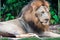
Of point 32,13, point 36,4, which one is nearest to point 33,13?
point 32,13

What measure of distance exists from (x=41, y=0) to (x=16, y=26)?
18.5 inches

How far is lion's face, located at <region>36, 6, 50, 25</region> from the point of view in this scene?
3455 mm

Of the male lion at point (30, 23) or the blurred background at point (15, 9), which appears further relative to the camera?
the blurred background at point (15, 9)

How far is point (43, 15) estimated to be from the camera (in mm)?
3461

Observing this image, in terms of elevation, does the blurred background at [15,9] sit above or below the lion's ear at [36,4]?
below

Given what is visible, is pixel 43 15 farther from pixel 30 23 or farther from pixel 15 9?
pixel 15 9

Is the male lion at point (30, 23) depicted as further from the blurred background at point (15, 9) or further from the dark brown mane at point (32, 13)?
the blurred background at point (15, 9)

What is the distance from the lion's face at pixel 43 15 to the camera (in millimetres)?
3455

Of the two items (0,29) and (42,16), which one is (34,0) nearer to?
(42,16)

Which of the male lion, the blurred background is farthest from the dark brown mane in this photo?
the blurred background

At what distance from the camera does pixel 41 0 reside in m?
3.49

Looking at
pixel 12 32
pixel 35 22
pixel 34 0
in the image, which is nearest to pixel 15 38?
pixel 12 32

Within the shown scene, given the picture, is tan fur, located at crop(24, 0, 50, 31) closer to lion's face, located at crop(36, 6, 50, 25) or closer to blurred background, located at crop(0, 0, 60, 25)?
lion's face, located at crop(36, 6, 50, 25)

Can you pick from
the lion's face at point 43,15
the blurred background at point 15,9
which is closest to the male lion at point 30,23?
the lion's face at point 43,15
